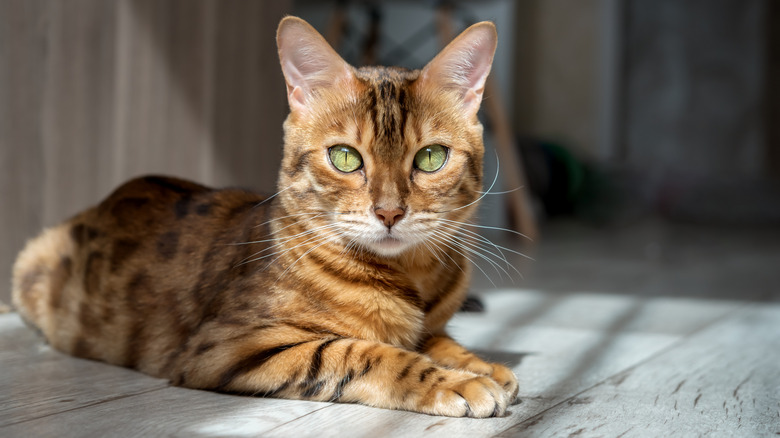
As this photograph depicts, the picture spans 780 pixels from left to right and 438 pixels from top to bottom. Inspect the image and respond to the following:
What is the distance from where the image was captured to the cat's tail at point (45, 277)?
6.50 ft

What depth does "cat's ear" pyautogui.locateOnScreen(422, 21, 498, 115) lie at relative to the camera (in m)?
1.68

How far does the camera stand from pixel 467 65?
1728 mm

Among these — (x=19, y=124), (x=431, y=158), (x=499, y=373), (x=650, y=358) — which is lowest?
(x=650, y=358)

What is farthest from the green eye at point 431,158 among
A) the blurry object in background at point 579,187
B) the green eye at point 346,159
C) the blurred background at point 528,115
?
the blurry object in background at point 579,187

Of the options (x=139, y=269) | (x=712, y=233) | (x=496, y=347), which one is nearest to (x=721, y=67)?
(x=712, y=233)

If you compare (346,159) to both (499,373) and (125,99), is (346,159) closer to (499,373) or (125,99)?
(499,373)

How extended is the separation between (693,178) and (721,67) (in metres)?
1.07

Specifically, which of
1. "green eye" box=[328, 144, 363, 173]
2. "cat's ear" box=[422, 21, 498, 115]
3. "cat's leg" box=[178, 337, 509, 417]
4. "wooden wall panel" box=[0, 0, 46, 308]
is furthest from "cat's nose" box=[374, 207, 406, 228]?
"wooden wall panel" box=[0, 0, 46, 308]

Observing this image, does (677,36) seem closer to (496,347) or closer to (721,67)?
(721,67)

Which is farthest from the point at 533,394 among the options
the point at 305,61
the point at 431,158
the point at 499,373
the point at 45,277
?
the point at 45,277

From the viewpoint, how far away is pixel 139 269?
1.86 m

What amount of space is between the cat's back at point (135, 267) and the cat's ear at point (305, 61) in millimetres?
283

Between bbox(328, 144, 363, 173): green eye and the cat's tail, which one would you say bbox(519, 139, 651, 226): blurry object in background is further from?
bbox(328, 144, 363, 173): green eye

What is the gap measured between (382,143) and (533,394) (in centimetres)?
58
